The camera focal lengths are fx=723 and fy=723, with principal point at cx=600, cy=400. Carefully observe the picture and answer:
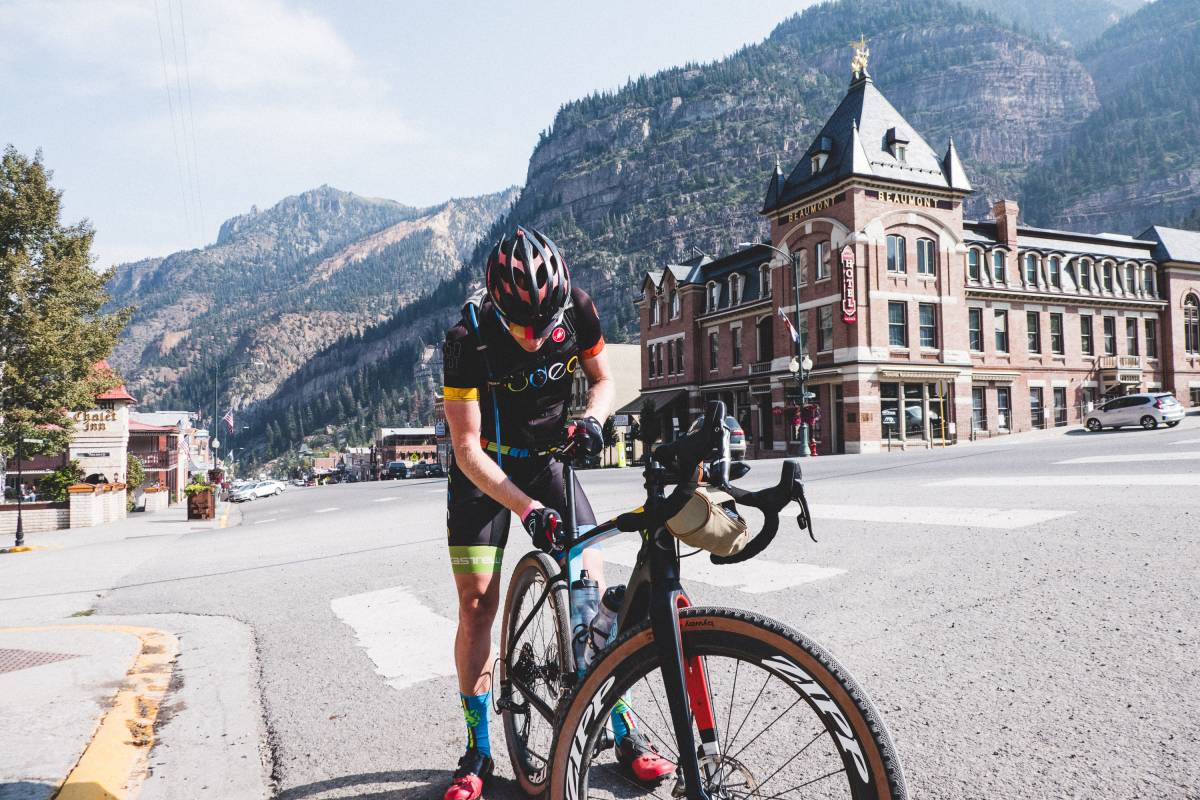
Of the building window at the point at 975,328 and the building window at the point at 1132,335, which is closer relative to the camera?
the building window at the point at 975,328

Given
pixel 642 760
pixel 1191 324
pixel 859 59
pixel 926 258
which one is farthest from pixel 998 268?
pixel 642 760

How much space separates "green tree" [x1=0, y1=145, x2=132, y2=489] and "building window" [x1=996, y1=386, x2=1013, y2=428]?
40.2 metres

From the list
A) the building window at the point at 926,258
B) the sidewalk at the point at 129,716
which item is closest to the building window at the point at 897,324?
the building window at the point at 926,258

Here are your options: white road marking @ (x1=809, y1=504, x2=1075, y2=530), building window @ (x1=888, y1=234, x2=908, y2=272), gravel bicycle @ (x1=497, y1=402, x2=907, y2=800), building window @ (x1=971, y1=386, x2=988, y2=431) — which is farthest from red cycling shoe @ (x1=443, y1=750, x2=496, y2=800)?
building window @ (x1=971, y1=386, x2=988, y2=431)

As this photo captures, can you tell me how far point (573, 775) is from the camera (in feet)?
6.77

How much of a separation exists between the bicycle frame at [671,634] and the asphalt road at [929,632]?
1054 millimetres

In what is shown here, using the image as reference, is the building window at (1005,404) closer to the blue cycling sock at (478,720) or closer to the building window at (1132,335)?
the building window at (1132,335)

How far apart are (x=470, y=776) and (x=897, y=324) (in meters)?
37.0

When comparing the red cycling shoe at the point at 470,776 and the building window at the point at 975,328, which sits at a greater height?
the building window at the point at 975,328

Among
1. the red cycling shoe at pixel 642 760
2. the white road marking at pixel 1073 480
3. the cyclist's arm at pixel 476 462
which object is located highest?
the cyclist's arm at pixel 476 462

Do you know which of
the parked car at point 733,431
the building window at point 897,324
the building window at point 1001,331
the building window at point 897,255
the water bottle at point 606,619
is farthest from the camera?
the building window at point 1001,331

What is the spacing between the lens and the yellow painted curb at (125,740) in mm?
2867

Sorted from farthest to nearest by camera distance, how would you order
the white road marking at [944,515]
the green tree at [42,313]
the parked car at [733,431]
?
the green tree at [42,313] < the white road marking at [944,515] < the parked car at [733,431]

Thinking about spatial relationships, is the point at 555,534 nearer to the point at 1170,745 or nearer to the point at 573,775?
the point at 573,775
